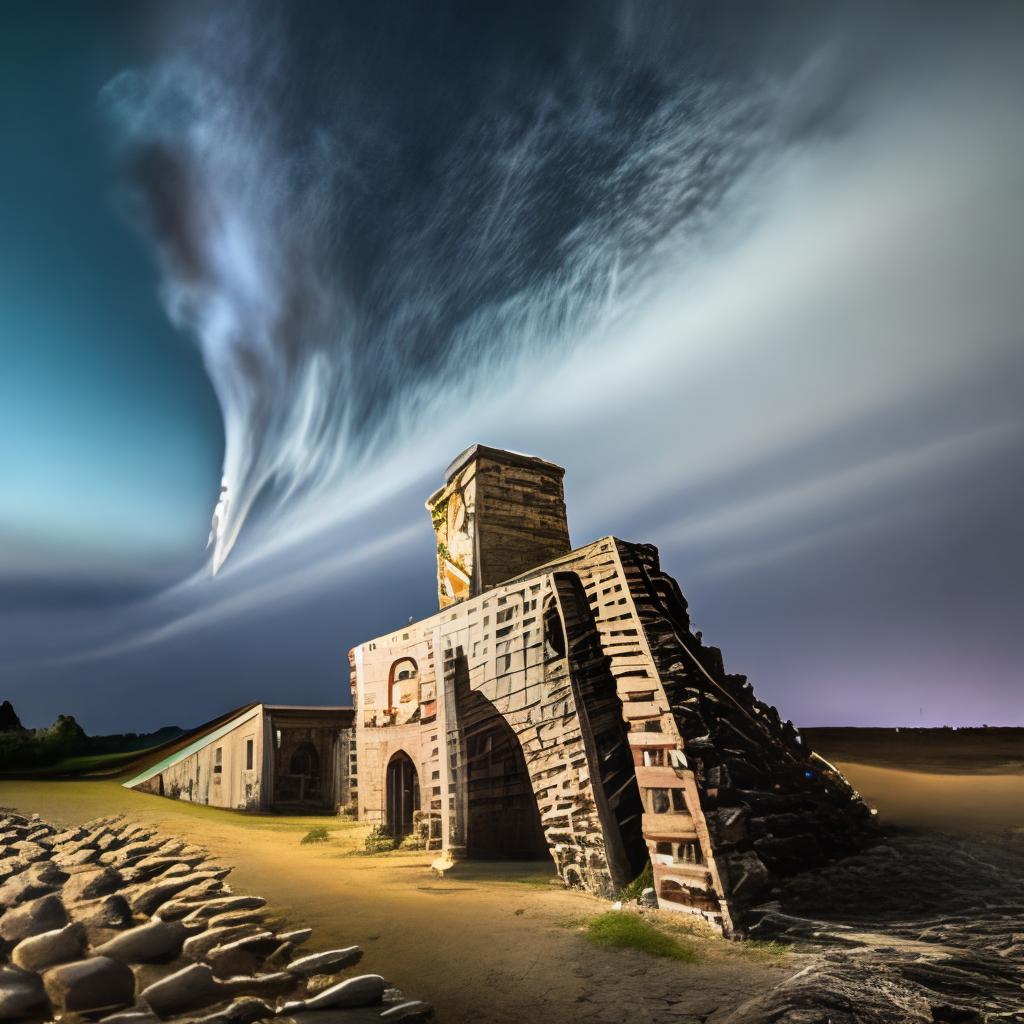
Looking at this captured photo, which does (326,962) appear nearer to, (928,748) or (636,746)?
(636,746)

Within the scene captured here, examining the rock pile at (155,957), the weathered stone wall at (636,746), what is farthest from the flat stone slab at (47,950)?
the weathered stone wall at (636,746)

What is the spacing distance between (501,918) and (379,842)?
903cm

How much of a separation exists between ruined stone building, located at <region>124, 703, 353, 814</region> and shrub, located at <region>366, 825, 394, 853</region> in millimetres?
6647

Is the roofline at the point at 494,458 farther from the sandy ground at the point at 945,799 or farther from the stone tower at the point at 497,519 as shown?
the sandy ground at the point at 945,799

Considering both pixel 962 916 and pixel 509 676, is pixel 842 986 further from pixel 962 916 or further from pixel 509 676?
pixel 509 676

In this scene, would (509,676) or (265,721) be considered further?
(265,721)

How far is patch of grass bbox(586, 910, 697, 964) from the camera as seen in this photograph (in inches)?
343

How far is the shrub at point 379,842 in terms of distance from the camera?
58.5 ft

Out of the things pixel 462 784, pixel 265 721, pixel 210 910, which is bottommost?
pixel 210 910

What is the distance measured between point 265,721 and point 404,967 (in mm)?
18695

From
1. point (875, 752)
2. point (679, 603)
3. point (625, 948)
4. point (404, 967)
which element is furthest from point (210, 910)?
point (875, 752)

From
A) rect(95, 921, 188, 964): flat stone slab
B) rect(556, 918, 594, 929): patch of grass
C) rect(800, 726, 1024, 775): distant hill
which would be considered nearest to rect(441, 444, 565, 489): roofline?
rect(800, 726, 1024, 775): distant hill

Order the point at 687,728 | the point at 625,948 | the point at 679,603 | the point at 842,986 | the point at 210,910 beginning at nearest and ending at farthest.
Answer: the point at 842,986, the point at 625,948, the point at 210,910, the point at 687,728, the point at 679,603

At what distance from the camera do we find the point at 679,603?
14211 mm
